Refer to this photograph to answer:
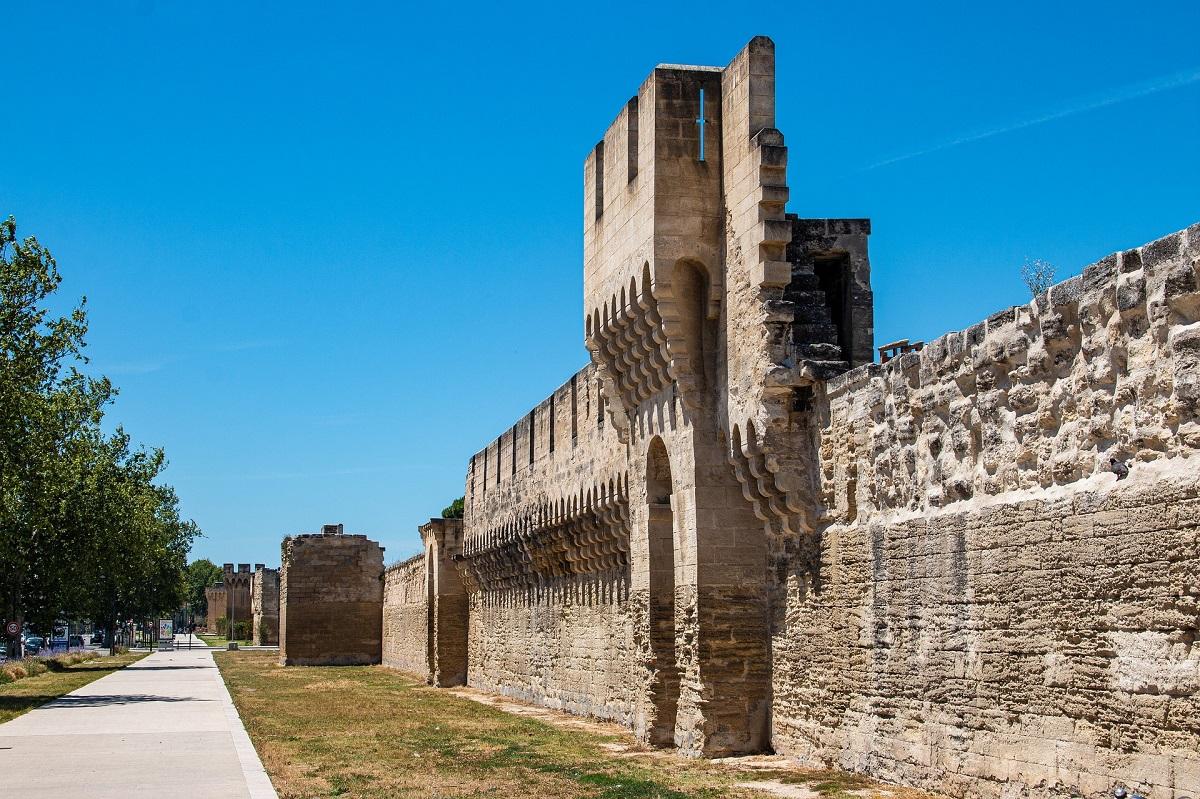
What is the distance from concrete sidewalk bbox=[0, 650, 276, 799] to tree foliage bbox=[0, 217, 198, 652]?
538cm

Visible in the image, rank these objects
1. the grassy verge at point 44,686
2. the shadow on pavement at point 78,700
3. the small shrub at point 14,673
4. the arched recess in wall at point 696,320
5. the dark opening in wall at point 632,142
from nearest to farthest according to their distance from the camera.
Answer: the arched recess in wall at point 696,320 → the dark opening in wall at point 632,142 → the grassy verge at point 44,686 → the shadow on pavement at point 78,700 → the small shrub at point 14,673

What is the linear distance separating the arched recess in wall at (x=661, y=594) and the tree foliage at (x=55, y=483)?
14.3 m

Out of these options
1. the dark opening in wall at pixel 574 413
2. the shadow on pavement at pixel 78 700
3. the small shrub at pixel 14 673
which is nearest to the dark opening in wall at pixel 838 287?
the dark opening in wall at pixel 574 413

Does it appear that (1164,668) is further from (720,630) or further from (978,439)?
(720,630)

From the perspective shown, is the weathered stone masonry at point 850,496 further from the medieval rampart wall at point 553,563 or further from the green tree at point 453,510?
the green tree at point 453,510

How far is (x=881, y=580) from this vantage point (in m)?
11.3

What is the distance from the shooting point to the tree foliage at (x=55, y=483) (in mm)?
25469

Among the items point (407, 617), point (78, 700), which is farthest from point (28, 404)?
point (407, 617)

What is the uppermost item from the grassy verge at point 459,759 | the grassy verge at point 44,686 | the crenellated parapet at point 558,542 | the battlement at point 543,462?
the battlement at point 543,462

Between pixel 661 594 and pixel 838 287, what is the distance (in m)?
4.10

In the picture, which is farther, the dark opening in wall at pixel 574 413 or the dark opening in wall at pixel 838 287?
the dark opening in wall at pixel 574 413

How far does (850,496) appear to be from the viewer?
1192 centimetres

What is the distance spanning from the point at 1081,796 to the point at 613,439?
33.8ft

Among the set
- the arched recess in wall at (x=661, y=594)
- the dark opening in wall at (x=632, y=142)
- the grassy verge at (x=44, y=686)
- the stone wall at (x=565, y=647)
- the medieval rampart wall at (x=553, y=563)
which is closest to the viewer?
the dark opening in wall at (x=632, y=142)
